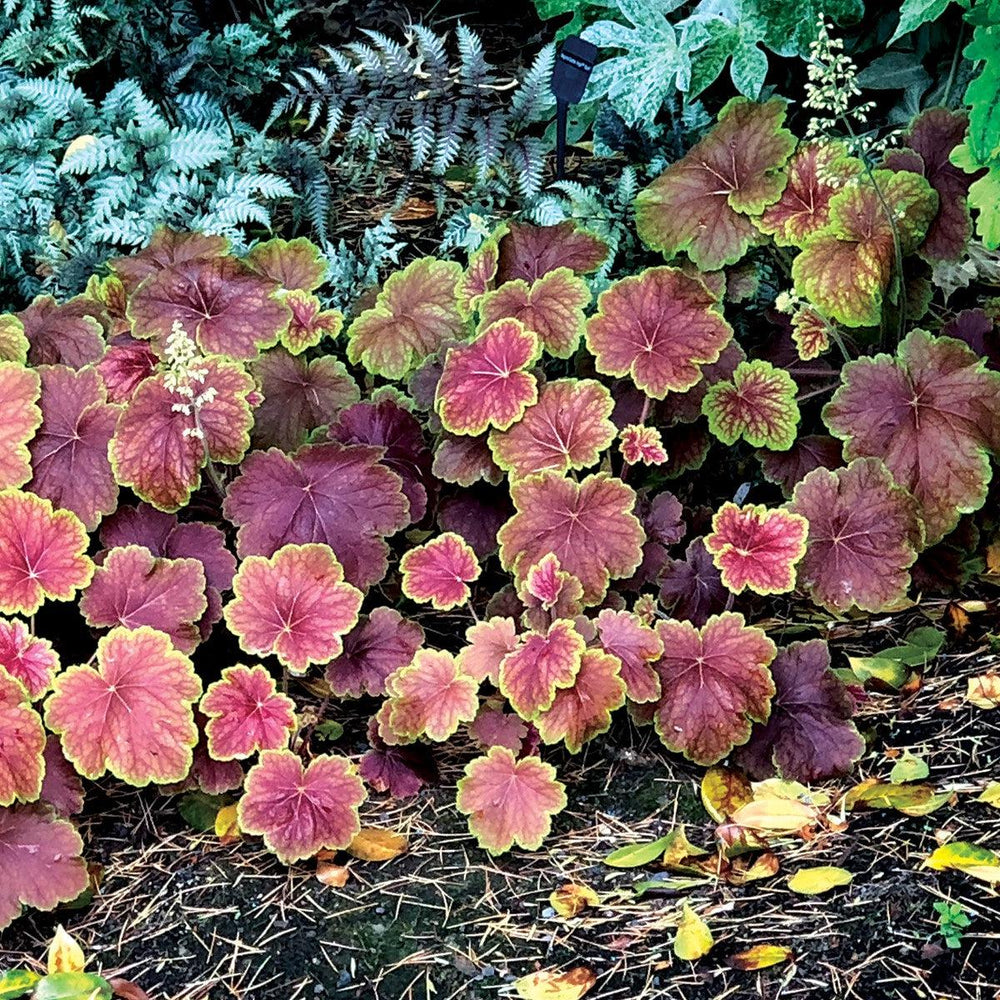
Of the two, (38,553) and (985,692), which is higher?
(38,553)

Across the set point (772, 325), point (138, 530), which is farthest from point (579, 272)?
point (138, 530)

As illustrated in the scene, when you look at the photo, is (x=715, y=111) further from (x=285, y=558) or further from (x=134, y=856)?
(x=134, y=856)

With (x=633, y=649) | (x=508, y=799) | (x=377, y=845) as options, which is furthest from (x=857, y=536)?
(x=377, y=845)

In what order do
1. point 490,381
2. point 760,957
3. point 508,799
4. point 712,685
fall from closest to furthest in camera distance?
point 760,957 → point 508,799 → point 712,685 → point 490,381

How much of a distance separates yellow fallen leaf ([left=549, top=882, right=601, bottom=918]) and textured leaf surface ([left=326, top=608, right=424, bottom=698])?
49 cm

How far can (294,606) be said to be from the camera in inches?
82.8

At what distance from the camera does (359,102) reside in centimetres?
325

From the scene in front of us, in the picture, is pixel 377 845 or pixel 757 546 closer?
pixel 377 845

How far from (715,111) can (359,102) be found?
993 millimetres

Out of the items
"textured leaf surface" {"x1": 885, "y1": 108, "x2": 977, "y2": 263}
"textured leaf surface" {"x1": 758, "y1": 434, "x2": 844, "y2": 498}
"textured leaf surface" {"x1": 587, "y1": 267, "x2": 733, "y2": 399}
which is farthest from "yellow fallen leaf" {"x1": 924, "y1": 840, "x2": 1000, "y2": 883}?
"textured leaf surface" {"x1": 885, "y1": 108, "x2": 977, "y2": 263}

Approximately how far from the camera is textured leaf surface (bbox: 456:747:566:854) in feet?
6.33

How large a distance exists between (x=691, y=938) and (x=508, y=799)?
0.37 metres

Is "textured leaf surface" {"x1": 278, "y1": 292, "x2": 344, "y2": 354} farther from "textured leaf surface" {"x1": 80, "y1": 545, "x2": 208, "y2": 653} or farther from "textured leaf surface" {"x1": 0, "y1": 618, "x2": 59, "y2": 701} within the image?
"textured leaf surface" {"x1": 0, "y1": 618, "x2": 59, "y2": 701}

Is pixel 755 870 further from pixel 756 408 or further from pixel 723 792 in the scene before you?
pixel 756 408
